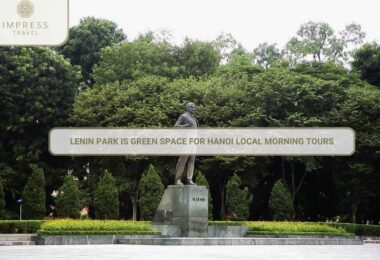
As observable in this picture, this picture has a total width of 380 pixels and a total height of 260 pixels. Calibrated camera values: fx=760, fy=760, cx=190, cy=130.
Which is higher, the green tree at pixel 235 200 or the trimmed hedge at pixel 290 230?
the green tree at pixel 235 200

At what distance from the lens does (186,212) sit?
91.6 ft

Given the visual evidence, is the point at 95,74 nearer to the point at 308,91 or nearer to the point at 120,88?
the point at 120,88

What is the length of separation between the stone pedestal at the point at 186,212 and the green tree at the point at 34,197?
1243cm

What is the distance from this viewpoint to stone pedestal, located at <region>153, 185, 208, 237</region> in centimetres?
2791

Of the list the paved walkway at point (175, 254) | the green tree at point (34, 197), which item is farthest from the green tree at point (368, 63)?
→ the paved walkway at point (175, 254)

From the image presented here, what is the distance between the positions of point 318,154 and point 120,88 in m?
13.1

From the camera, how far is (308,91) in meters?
43.8

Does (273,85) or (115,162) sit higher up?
(273,85)

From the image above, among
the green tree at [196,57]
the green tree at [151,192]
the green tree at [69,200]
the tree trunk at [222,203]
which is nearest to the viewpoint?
the green tree at [69,200]

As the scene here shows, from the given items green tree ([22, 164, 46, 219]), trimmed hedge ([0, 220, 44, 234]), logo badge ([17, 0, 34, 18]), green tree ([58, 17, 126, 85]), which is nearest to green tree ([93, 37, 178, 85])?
green tree ([58, 17, 126, 85])

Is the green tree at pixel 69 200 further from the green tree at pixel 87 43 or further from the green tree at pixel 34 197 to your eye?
the green tree at pixel 87 43

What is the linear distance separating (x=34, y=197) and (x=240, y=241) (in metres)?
16.0

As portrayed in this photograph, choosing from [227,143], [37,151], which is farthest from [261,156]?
[37,151]

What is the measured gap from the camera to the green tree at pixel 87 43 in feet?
196
